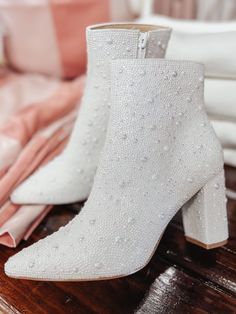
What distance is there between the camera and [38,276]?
16.7 inches

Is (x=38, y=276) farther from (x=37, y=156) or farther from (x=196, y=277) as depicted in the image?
(x=37, y=156)

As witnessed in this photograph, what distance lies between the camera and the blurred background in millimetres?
651

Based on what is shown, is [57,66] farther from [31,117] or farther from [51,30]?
[31,117]

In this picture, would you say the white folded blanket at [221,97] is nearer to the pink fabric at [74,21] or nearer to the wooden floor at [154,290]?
the wooden floor at [154,290]

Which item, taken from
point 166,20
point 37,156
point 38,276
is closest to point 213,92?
point 166,20

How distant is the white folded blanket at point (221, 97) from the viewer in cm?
68

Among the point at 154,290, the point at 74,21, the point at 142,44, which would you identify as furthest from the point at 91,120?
the point at 74,21

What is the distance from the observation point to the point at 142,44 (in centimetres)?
47

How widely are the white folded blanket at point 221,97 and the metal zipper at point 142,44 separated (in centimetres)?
26

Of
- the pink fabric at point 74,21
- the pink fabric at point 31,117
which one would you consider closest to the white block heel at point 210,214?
the pink fabric at point 31,117

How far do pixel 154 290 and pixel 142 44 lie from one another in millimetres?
319

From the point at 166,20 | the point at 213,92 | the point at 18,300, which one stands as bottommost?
the point at 18,300

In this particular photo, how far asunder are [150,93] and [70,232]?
20 cm

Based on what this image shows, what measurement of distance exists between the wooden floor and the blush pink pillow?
63 centimetres
